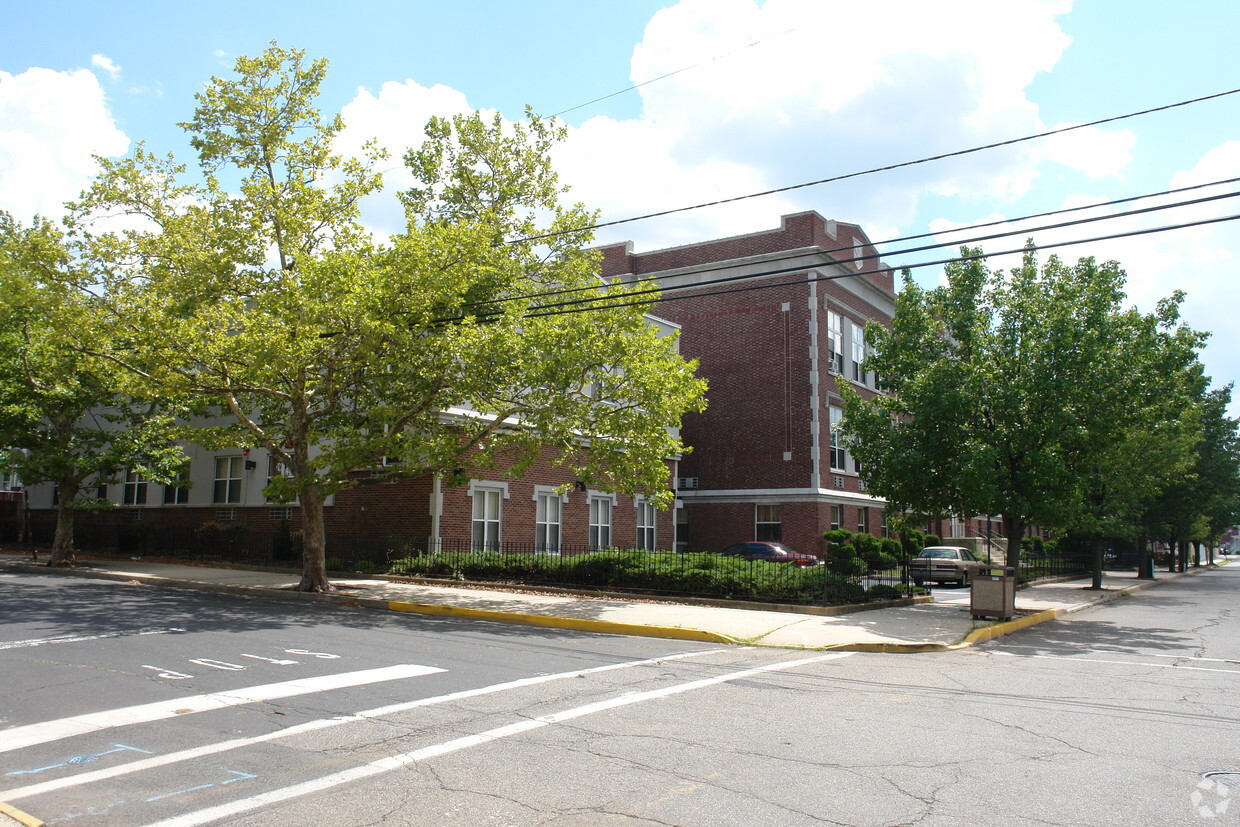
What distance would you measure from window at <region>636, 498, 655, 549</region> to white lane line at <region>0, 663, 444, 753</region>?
21424mm

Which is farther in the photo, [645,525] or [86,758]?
[645,525]

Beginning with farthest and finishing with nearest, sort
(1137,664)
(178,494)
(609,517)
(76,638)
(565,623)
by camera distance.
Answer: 1. (178,494)
2. (609,517)
3. (565,623)
4. (1137,664)
5. (76,638)

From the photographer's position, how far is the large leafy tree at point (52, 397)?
1911 cm

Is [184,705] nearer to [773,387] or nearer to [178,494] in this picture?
[178,494]

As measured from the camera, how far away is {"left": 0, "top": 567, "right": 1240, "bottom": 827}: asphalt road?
5.51 m

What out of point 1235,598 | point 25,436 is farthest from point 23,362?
point 1235,598

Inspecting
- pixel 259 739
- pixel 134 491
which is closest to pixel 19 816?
pixel 259 739

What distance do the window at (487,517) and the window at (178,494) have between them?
1212 cm

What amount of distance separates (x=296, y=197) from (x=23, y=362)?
410 inches

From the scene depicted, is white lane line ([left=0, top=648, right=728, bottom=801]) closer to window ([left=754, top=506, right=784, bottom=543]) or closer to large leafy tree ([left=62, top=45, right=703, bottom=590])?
large leafy tree ([left=62, top=45, right=703, bottom=590])

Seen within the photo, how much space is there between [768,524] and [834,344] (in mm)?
7811

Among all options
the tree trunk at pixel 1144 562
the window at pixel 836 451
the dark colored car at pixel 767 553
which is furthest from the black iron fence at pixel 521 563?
the tree trunk at pixel 1144 562

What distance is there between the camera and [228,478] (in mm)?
29953

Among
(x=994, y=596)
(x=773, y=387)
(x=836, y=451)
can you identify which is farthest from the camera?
(x=836, y=451)
